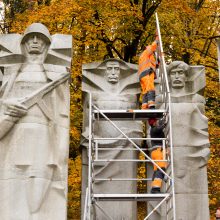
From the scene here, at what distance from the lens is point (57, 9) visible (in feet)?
48.6

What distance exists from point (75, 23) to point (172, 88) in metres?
6.75

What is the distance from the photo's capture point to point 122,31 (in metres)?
16.2

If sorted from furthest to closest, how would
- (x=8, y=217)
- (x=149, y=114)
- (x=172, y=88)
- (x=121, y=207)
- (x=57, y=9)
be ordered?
(x=57, y=9) < (x=172, y=88) < (x=121, y=207) < (x=149, y=114) < (x=8, y=217)

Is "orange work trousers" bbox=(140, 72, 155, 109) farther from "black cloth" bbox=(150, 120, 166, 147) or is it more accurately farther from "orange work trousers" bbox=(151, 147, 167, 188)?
"orange work trousers" bbox=(151, 147, 167, 188)

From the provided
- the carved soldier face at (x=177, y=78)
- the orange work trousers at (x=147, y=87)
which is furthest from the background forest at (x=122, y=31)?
the orange work trousers at (x=147, y=87)

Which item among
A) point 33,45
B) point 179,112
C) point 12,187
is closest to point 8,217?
point 12,187

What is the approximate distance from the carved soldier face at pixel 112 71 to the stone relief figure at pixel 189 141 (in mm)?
1111

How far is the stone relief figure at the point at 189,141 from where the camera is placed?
32.3ft

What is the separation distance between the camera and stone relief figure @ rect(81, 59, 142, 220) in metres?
9.89

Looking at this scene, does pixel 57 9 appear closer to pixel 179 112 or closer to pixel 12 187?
pixel 179 112

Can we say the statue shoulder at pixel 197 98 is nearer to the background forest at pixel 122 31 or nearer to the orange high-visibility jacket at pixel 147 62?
the orange high-visibility jacket at pixel 147 62

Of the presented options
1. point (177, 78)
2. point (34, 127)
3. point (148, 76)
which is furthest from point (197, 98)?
point (34, 127)

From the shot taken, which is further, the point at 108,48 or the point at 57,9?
the point at 108,48

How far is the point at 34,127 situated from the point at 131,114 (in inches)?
70.4
